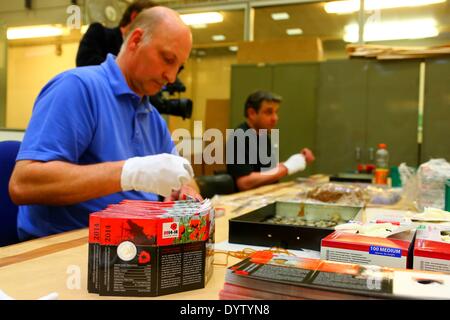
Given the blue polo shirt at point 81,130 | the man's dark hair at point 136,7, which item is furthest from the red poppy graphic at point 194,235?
the man's dark hair at point 136,7

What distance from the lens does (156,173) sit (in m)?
0.97

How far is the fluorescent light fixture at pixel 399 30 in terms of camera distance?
12.7ft

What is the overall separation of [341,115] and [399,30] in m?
0.99

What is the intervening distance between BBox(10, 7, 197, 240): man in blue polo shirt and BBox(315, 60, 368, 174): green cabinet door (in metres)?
2.76

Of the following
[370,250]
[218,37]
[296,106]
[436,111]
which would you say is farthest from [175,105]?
[218,37]

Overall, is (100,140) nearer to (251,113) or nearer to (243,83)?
(251,113)

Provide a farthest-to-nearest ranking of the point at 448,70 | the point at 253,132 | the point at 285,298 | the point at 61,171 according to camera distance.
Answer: the point at 448,70, the point at 253,132, the point at 61,171, the point at 285,298

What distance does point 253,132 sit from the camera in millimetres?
2674

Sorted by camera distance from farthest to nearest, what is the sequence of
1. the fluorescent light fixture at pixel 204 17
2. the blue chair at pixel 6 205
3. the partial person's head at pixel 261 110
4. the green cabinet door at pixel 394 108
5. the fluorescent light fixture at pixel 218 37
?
the fluorescent light fixture at pixel 218 37
the fluorescent light fixture at pixel 204 17
the green cabinet door at pixel 394 108
the partial person's head at pixel 261 110
the blue chair at pixel 6 205

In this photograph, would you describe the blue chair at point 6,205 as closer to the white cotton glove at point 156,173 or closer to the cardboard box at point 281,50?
the white cotton glove at point 156,173

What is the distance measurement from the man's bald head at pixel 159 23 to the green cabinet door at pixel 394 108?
9.71ft

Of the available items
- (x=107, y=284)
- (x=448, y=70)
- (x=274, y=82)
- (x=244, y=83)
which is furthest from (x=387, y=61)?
(x=107, y=284)
